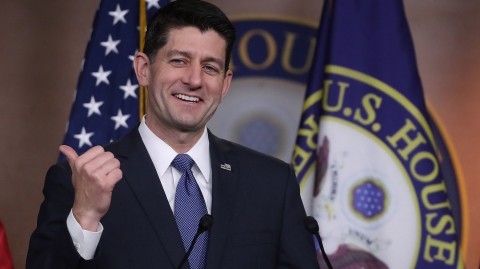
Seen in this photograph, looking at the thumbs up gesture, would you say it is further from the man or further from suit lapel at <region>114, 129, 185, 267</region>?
suit lapel at <region>114, 129, 185, 267</region>

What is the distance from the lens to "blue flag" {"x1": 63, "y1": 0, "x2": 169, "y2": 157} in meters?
3.26

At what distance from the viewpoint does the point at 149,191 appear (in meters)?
1.79

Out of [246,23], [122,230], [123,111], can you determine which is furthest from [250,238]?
[246,23]

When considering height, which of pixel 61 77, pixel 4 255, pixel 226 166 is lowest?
pixel 4 255

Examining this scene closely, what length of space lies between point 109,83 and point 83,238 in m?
1.80

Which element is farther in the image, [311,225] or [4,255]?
[4,255]

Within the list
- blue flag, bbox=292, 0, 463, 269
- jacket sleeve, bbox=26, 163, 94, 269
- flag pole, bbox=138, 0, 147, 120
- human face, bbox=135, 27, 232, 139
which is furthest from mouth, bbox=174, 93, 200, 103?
blue flag, bbox=292, 0, 463, 269

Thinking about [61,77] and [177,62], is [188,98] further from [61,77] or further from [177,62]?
[61,77]

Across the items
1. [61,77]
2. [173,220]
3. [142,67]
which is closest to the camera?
[173,220]

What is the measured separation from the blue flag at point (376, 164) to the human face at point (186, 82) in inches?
55.5

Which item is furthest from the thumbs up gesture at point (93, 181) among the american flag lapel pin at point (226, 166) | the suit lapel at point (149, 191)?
the american flag lapel pin at point (226, 166)

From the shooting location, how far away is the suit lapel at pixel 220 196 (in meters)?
1.77

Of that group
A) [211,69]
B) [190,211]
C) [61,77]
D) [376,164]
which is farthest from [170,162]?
[61,77]

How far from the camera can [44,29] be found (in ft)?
12.7
